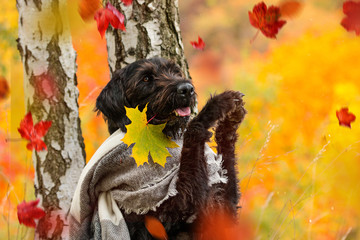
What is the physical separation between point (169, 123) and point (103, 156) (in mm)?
436

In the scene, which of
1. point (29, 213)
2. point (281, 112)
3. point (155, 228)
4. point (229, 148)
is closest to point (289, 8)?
point (229, 148)

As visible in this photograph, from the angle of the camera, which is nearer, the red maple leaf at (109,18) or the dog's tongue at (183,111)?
the dog's tongue at (183,111)

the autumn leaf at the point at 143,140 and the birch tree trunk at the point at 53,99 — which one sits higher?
the birch tree trunk at the point at 53,99

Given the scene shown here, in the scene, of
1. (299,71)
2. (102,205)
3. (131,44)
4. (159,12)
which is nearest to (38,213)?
(102,205)

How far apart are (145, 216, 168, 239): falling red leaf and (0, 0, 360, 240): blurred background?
108cm

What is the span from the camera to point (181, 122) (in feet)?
7.97

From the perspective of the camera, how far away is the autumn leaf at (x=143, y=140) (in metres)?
2.09

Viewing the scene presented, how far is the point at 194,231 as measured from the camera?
2.32 meters

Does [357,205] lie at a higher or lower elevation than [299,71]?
lower

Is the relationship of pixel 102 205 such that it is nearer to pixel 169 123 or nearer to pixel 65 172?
pixel 169 123

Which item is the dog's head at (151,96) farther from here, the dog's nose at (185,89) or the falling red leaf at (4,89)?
the falling red leaf at (4,89)

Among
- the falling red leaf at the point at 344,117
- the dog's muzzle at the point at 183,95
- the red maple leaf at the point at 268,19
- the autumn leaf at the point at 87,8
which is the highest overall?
the autumn leaf at the point at 87,8

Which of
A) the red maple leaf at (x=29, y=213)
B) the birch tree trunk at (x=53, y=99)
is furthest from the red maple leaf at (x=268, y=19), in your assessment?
the red maple leaf at (x=29, y=213)

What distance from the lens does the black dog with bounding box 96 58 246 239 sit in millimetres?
2152
